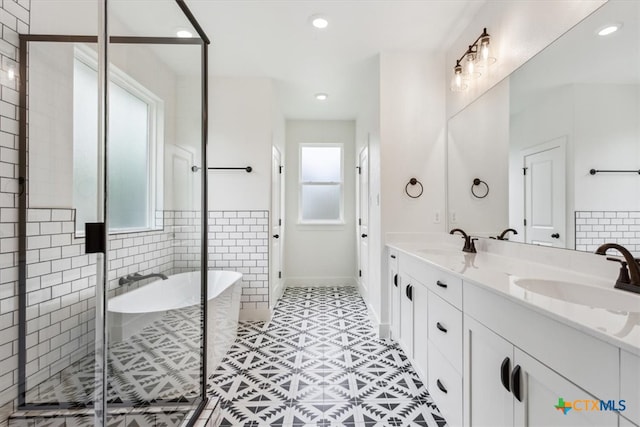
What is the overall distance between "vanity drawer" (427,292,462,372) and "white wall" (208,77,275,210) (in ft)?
6.98

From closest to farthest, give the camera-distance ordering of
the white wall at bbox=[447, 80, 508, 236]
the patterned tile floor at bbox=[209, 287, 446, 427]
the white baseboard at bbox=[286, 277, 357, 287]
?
the patterned tile floor at bbox=[209, 287, 446, 427]
the white wall at bbox=[447, 80, 508, 236]
the white baseboard at bbox=[286, 277, 357, 287]

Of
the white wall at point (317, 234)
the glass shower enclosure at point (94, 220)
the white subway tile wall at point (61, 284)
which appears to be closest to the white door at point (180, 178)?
the glass shower enclosure at point (94, 220)

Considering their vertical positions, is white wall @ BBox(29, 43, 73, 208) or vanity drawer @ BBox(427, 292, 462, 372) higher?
white wall @ BBox(29, 43, 73, 208)

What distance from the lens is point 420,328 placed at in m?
1.93

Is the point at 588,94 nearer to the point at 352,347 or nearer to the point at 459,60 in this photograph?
the point at 459,60

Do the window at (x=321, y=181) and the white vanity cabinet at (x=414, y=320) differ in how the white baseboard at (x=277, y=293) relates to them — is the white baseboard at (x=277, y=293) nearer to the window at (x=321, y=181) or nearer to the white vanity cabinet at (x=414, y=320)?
the window at (x=321, y=181)

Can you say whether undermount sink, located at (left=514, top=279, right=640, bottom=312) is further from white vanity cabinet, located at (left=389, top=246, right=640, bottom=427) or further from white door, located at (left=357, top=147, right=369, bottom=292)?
white door, located at (left=357, top=147, right=369, bottom=292)

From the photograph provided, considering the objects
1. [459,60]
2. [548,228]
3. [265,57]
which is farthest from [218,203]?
[548,228]

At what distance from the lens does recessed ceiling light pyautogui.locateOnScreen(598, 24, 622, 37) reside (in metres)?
1.20

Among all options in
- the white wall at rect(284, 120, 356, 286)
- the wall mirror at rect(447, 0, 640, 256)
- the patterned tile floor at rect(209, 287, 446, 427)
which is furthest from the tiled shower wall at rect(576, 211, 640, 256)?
the white wall at rect(284, 120, 356, 286)

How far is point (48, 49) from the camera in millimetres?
1206

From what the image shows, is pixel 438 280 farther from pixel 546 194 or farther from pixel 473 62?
pixel 473 62

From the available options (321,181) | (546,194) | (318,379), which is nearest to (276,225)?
(321,181)

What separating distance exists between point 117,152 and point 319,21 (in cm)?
191
